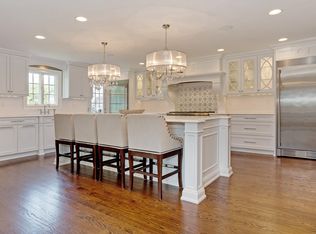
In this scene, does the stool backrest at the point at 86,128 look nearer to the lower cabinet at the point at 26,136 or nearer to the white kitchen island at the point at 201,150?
Result: the white kitchen island at the point at 201,150

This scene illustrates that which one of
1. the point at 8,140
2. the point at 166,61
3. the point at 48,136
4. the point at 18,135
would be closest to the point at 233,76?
the point at 166,61

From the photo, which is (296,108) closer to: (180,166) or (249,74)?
(249,74)

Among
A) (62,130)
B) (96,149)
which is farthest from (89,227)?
(62,130)

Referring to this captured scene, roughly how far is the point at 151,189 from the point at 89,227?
112 centimetres

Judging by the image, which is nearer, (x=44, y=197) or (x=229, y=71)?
(x=44, y=197)

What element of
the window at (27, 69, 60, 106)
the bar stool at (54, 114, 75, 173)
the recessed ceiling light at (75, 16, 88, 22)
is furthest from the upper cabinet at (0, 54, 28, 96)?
the recessed ceiling light at (75, 16, 88, 22)

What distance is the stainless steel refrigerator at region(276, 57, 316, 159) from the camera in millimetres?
4637

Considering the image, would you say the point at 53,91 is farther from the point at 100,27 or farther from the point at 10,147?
the point at 100,27

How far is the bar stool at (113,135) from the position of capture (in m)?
3.17

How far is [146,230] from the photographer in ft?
6.63

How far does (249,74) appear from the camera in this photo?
5625mm

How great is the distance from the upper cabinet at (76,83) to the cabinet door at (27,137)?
153 cm

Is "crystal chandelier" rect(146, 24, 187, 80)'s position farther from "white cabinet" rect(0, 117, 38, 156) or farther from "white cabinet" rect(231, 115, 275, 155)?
"white cabinet" rect(0, 117, 38, 156)

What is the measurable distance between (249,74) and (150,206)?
4.38m
